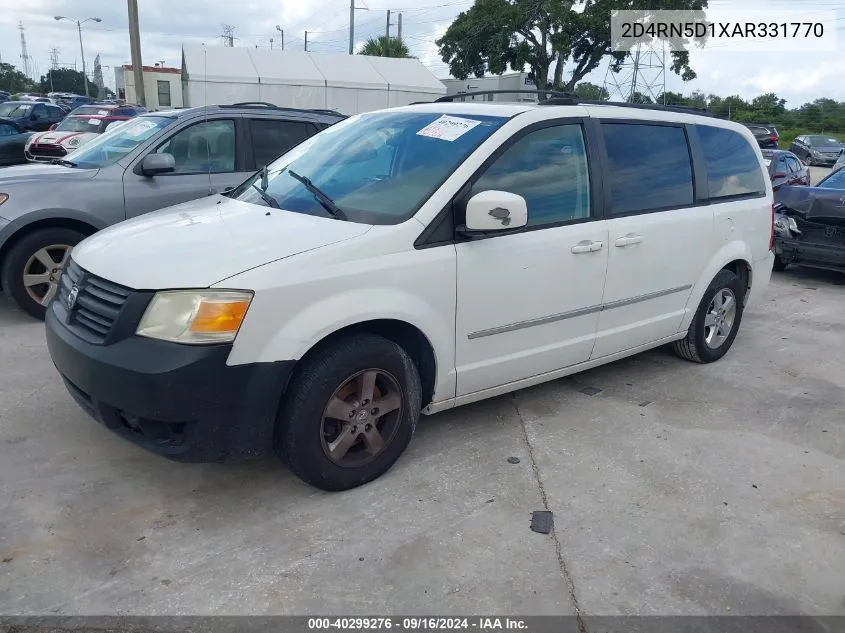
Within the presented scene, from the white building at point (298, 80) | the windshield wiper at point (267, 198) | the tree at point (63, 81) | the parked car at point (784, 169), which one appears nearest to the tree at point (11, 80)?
the tree at point (63, 81)

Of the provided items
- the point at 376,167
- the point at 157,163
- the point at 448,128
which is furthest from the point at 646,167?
the point at 157,163

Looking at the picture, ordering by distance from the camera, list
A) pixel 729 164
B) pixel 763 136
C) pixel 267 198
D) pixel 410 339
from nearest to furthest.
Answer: pixel 410 339
pixel 267 198
pixel 729 164
pixel 763 136

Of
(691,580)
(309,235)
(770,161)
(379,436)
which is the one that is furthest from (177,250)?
(770,161)

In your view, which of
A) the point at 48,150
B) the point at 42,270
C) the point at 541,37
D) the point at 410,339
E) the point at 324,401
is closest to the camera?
the point at 324,401

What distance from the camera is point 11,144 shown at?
14945 millimetres

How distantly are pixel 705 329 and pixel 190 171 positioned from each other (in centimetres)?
442

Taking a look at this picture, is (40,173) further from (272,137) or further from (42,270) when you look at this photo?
(272,137)

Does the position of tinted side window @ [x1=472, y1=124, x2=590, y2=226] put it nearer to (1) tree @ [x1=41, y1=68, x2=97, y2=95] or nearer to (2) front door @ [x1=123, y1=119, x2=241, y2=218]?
(2) front door @ [x1=123, y1=119, x2=241, y2=218]

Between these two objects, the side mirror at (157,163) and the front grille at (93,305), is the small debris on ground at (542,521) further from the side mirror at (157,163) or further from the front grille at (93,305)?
the side mirror at (157,163)

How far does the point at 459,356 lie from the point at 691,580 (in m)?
1.43

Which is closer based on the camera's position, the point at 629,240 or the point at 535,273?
the point at 535,273

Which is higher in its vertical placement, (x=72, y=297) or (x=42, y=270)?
(x=72, y=297)

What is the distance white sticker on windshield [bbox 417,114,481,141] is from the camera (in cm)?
372

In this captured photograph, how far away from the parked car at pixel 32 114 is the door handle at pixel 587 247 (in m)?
22.6
